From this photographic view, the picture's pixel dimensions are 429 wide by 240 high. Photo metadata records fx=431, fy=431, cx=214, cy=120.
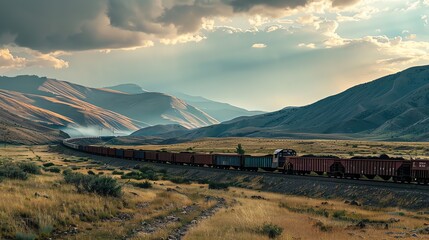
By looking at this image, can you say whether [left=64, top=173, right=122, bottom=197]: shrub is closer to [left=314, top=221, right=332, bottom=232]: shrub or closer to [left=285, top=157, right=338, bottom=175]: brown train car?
[left=314, top=221, right=332, bottom=232]: shrub

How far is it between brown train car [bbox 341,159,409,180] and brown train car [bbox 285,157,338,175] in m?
2.11

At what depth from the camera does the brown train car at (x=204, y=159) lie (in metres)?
70.3

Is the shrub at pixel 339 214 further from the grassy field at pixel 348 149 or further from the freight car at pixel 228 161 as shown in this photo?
the grassy field at pixel 348 149

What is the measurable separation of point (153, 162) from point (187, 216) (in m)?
59.1

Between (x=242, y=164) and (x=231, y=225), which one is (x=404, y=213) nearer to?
(x=231, y=225)

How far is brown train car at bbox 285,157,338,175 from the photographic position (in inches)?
1986

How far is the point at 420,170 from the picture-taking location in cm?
4059

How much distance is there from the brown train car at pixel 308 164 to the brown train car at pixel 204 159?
56.2 feet

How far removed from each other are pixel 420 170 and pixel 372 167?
5.45m

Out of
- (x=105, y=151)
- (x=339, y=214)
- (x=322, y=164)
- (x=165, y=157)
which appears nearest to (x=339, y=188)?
(x=322, y=164)

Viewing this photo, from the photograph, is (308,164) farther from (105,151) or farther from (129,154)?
(105,151)

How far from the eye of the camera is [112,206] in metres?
26.8

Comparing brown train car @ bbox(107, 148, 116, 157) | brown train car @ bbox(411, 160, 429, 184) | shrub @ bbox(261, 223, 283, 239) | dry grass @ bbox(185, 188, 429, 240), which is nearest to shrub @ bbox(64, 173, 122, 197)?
dry grass @ bbox(185, 188, 429, 240)

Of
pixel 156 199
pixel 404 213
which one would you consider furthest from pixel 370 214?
pixel 156 199
